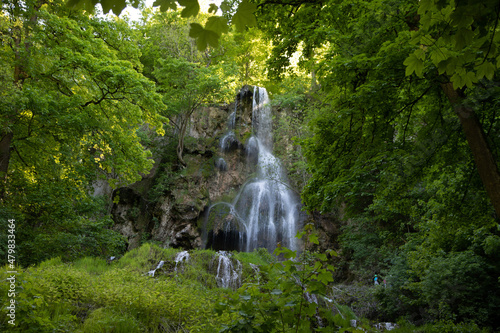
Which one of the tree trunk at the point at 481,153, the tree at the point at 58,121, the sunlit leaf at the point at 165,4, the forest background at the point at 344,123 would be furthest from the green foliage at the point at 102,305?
the tree trunk at the point at 481,153

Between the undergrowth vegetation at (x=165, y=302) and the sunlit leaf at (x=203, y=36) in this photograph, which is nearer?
the sunlit leaf at (x=203, y=36)

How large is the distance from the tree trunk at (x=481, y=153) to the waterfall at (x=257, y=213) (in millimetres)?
11642

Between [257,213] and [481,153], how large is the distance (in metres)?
13.6

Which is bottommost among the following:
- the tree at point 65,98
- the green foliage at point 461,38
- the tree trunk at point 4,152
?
the green foliage at point 461,38

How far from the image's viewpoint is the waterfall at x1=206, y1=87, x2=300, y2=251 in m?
15.7

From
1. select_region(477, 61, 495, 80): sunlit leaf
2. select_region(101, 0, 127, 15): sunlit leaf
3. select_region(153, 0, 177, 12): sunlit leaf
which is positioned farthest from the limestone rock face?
select_region(477, 61, 495, 80): sunlit leaf

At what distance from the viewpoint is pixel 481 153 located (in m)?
3.55

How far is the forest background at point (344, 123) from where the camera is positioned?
131 inches

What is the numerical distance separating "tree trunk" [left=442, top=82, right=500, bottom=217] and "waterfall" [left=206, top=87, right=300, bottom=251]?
11642 mm

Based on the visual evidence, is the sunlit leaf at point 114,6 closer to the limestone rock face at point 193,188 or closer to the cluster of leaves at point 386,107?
the cluster of leaves at point 386,107

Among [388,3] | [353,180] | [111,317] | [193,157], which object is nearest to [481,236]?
[353,180]

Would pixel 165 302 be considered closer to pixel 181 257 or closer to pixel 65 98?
pixel 181 257

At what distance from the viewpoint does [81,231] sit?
8867 mm

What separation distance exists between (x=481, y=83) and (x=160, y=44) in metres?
20.3
